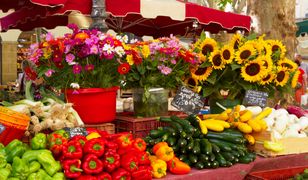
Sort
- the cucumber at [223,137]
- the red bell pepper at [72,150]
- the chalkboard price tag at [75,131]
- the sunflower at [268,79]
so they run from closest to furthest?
the red bell pepper at [72,150], the chalkboard price tag at [75,131], the cucumber at [223,137], the sunflower at [268,79]

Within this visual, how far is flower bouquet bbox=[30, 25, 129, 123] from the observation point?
311cm

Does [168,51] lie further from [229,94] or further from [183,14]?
[183,14]

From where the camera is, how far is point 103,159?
259 centimetres

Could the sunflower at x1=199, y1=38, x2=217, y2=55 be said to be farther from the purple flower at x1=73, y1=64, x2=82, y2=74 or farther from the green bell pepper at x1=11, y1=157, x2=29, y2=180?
the green bell pepper at x1=11, y1=157, x2=29, y2=180

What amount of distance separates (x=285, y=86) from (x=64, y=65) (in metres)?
2.24

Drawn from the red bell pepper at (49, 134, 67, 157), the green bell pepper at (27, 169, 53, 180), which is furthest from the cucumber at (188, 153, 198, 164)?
the green bell pepper at (27, 169, 53, 180)

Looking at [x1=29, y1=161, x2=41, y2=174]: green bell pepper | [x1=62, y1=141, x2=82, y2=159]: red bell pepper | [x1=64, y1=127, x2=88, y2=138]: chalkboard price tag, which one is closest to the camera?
[x1=29, y1=161, x2=41, y2=174]: green bell pepper

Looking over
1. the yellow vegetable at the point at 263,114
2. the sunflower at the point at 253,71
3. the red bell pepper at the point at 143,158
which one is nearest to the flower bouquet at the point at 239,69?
the sunflower at the point at 253,71

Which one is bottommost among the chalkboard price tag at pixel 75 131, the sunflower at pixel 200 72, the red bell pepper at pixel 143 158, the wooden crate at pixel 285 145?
the wooden crate at pixel 285 145

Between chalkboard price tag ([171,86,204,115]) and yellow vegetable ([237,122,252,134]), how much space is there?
47 cm

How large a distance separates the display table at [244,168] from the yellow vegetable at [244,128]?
0.78ft

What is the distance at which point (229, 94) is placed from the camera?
4.27m

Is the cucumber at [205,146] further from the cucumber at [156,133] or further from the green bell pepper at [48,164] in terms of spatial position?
the green bell pepper at [48,164]

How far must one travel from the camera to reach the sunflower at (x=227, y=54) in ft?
13.1
